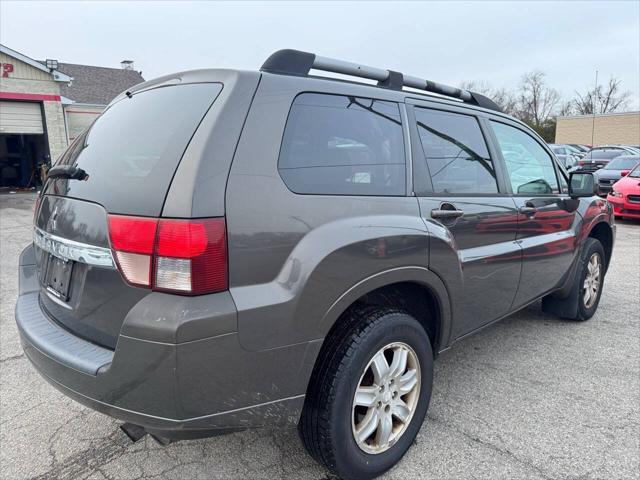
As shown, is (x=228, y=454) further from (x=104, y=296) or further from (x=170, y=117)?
(x=170, y=117)

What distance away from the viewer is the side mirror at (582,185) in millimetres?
3822

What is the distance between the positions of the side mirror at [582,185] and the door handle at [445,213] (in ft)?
5.90

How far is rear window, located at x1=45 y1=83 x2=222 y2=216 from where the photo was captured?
173 cm

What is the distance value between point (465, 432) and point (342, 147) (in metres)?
1.75

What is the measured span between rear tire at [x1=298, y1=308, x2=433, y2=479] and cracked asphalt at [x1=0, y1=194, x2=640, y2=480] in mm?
212

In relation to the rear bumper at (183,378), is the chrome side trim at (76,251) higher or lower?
higher

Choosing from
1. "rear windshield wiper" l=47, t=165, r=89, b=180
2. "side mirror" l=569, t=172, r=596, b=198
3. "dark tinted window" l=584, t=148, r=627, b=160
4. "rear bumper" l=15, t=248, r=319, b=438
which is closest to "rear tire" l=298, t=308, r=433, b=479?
"rear bumper" l=15, t=248, r=319, b=438

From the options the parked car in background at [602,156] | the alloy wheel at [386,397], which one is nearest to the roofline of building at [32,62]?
the alloy wheel at [386,397]

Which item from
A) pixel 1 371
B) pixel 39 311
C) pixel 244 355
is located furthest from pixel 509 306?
pixel 1 371

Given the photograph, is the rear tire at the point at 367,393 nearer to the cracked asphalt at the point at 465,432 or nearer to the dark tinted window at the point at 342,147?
the cracked asphalt at the point at 465,432

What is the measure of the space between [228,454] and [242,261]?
1304 mm

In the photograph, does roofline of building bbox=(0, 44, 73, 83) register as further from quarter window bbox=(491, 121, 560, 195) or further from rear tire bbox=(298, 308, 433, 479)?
rear tire bbox=(298, 308, 433, 479)

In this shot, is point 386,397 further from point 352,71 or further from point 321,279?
point 352,71

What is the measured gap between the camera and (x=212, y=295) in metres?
1.64
